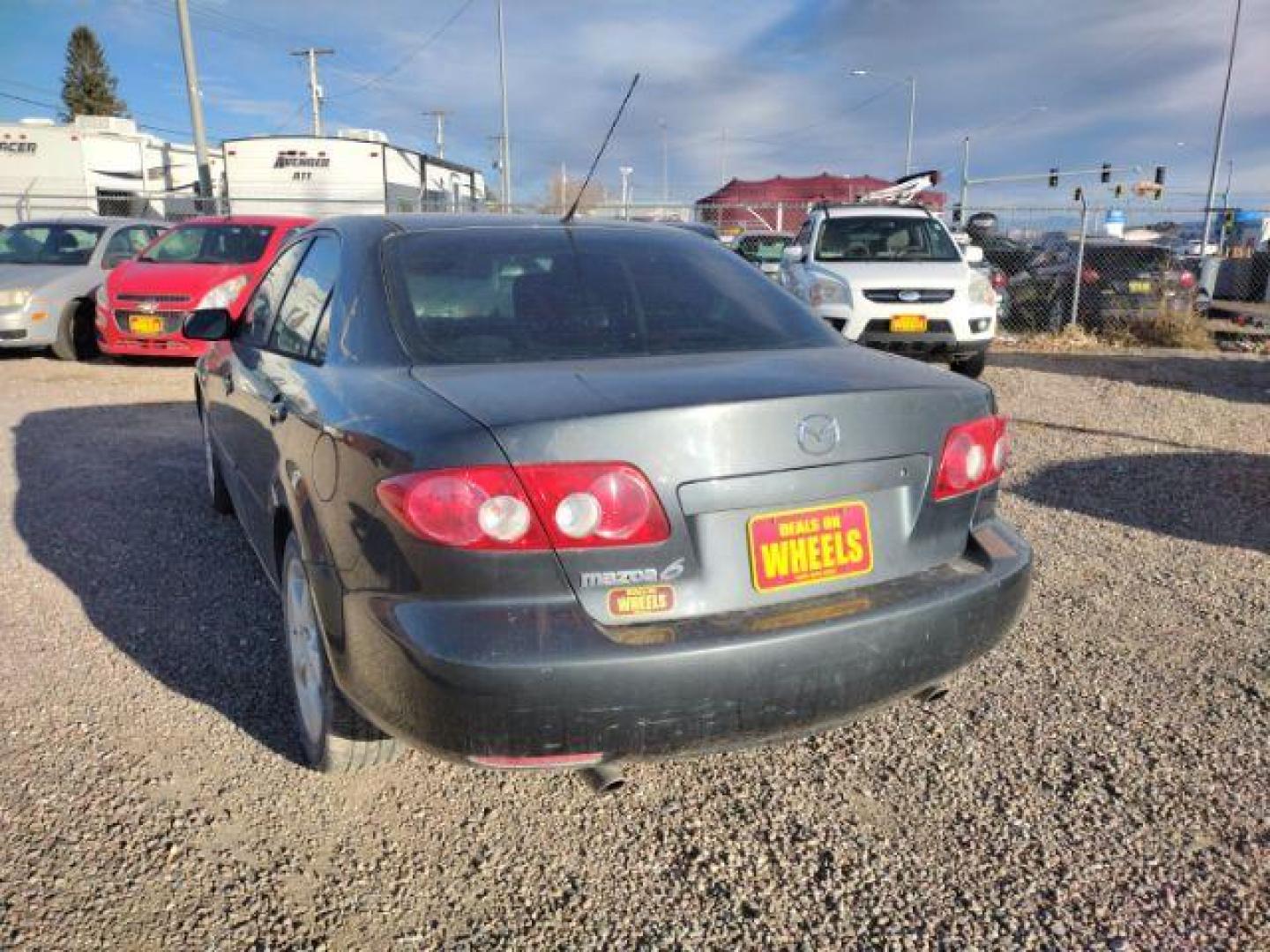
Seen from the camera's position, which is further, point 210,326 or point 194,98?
point 194,98

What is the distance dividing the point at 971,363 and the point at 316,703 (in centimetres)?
853

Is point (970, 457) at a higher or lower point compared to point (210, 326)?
lower

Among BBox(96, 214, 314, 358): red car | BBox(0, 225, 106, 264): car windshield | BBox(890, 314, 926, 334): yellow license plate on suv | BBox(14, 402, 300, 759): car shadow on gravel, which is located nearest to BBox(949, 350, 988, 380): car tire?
BBox(890, 314, 926, 334): yellow license plate on suv

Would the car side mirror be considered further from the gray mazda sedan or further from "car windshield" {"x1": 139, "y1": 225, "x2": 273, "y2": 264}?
"car windshield" {"x1": 139, "y1": 225, "x2": 273, "y2": 264}

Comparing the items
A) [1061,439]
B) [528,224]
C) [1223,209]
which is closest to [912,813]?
[528,224]

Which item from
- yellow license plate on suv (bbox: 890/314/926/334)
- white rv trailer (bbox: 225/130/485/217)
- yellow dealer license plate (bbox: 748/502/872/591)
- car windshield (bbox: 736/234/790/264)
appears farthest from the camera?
white rv trailer (bbox: 225/130/485/217)

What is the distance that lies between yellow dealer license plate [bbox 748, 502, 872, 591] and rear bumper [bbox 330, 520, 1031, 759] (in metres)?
0.06

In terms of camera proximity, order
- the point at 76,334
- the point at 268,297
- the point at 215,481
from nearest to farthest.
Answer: the point at 268,297 → the point at 215,481 → the point at 76,334

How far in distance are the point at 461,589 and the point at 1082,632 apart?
2.65m

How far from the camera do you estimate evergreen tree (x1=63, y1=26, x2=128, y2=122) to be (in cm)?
6259

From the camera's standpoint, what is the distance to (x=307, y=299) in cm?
308

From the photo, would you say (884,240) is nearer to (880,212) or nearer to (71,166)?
(880,212)

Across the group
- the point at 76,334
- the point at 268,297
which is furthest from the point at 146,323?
the point at 268,297

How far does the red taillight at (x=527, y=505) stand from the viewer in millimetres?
1930
